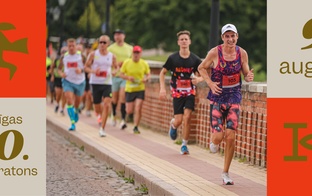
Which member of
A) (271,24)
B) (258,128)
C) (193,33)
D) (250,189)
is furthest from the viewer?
(193,33)

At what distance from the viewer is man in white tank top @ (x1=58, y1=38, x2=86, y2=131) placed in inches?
880

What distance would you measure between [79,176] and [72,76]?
795cm

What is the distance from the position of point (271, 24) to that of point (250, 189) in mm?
3056

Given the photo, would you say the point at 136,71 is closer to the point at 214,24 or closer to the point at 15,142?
the point at 214,24

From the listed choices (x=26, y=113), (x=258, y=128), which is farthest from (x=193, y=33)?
(x=26, y=113)

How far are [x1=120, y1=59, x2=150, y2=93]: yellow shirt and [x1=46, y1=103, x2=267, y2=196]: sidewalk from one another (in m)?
0.91

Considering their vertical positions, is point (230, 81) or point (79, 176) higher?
point (230, 81)

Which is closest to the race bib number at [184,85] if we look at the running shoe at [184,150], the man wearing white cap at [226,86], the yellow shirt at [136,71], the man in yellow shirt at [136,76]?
the running shoe at [184,150]

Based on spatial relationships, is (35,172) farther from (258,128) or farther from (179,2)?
(179,2)

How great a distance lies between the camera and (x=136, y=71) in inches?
828

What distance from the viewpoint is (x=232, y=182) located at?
12289 mm

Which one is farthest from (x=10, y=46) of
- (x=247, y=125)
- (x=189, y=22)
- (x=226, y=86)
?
(x=189, y=22)

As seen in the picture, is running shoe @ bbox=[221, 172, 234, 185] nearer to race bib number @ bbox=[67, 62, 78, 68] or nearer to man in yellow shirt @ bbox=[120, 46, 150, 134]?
man in yellow shirt @ bbox=[120, 46, 150, 134]

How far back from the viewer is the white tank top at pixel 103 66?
67.3 ft
